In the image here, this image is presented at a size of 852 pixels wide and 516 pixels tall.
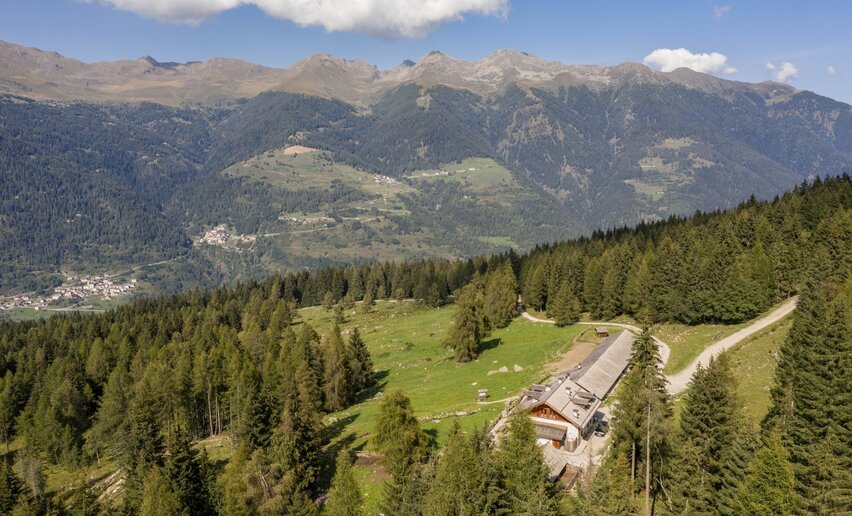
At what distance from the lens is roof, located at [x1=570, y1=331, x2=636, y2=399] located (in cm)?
6498

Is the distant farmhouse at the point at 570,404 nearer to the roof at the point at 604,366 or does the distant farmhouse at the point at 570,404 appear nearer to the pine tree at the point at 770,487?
the roof at the point at 604,366

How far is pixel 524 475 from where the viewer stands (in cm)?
3841

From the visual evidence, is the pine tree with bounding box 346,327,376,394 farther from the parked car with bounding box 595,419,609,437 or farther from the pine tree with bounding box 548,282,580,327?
the parked car with bounding box 595,419,609,437

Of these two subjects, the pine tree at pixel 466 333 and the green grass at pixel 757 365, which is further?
the pine tree at pixel 466 333

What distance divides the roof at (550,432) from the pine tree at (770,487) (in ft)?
72.9

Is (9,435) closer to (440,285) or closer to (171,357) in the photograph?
(171,357)

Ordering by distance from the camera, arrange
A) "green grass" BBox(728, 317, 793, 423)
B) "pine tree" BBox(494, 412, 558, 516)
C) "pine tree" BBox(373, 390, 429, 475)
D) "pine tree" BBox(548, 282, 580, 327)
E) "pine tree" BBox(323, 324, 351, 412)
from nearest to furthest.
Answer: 1. "pine tree" BBox(494, 412, 558, 516)
2. "pine tree" BBox(373, 390, 429, 475)
3. "green grass" BBox(728, 317, 793, 423)
4. "pine tree" BBox(323, 324, 351, 412)
5. "pine tree" BBox(548, 282, 580, 327)

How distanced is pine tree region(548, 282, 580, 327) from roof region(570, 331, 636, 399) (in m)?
19.3

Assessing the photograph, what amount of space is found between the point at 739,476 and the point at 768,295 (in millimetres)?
60619

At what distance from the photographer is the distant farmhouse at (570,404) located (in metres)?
54.3

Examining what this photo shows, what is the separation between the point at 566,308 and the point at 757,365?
40122mm

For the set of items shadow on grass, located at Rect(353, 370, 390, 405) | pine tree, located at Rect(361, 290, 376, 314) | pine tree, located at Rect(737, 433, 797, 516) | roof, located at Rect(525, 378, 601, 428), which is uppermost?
pine tree, located at Rect(737, 433, 797, 516)

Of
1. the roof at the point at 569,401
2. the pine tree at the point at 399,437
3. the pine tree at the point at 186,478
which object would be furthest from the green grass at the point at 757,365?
the pine tree at the point at 186,478

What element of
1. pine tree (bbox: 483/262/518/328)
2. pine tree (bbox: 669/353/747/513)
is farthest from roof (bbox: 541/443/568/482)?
pine tree (bbox: 483/262/518/328)
